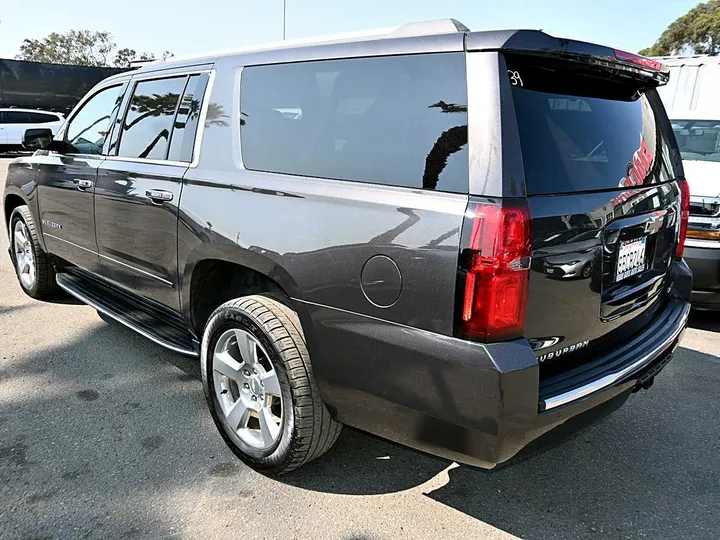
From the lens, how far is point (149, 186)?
3.14 metres

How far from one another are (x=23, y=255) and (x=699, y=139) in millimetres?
6848

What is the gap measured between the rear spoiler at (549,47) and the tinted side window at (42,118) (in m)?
20.5

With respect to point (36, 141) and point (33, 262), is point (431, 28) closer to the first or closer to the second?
point (36, 141)

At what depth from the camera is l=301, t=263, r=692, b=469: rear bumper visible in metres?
1.85

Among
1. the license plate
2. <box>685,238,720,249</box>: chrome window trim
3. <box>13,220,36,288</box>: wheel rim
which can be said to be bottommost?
<box>13,220,36,288</box>: wheel rim

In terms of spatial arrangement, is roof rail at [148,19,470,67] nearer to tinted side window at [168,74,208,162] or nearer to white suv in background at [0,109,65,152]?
tinted side window at [168,74,208,162]

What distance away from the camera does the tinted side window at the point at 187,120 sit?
9.80 ft

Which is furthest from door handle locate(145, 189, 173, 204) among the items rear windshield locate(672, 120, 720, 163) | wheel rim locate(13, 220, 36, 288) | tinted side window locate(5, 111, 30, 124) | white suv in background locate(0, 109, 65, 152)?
tinted side window locate(5, 111, 30, 124)

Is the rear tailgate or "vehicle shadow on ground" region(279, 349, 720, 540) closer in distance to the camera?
the rear tailgate

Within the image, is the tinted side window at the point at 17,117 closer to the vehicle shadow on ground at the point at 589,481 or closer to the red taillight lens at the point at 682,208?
the vehicle shadow on ground at the point at 589,481

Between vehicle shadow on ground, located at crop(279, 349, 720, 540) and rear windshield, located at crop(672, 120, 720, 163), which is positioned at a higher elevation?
rear windshield, located at crop(672, 120, 720, 163)

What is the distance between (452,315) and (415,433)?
0.51 metres

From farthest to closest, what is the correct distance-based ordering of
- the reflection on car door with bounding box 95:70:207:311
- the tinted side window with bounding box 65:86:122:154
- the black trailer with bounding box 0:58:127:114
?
the black trailer with bounding box 0:58:127:114 → the tinted side window with bounding box 65:86:122:154 → the reflection on car door with bounding box 95:70:207:311

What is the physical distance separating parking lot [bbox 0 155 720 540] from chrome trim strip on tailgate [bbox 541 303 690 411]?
658 mm
